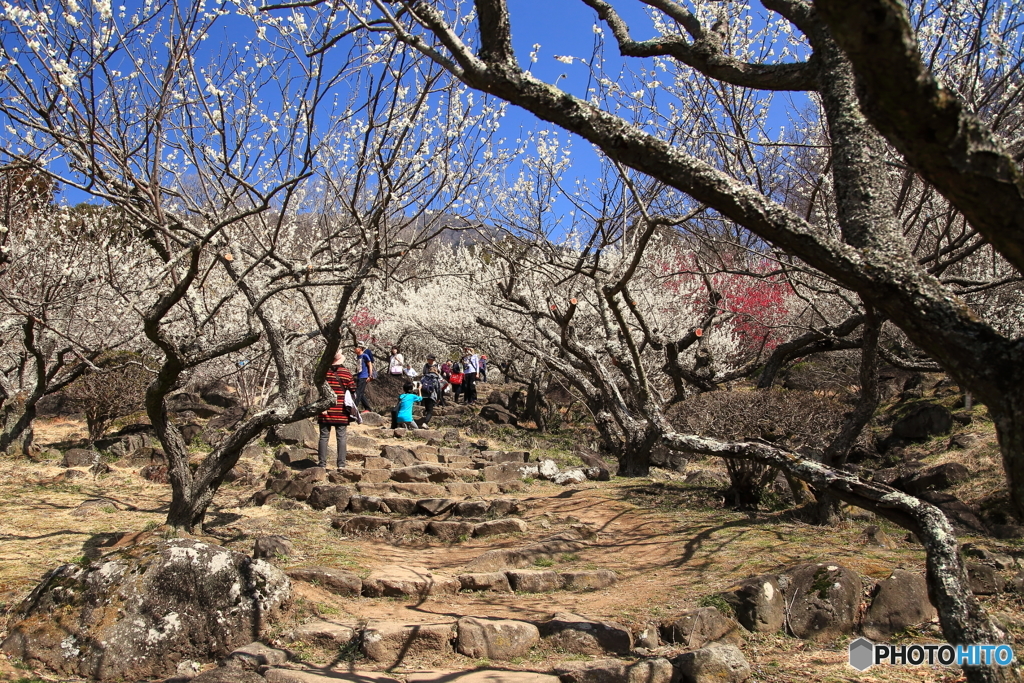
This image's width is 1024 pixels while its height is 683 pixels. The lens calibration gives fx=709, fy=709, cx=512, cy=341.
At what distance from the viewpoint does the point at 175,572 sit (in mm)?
4922

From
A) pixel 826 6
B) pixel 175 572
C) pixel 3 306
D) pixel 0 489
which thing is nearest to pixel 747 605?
pixel 175 572

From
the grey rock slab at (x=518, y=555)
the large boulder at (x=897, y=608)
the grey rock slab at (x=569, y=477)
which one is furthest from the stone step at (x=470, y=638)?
the grey rock slab at (x=569, y=477)

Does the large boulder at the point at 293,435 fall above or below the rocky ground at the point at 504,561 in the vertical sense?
above

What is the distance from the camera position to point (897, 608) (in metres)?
5.03

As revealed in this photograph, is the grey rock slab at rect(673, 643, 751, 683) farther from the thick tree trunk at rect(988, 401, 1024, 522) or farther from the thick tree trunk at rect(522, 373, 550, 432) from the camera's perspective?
the thick tree trunk at rect(522, 373, 550, 432)

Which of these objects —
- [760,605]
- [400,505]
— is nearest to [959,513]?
[760,605]

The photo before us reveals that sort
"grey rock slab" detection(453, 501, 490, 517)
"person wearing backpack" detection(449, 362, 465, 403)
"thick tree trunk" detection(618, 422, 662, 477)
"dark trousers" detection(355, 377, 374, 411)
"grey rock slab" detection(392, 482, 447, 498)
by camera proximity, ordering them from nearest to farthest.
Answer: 1. "grey rock slab" detection(453, 501, 490, 517)
2. "grey rock slab" detection(392, 482, 447, 498)
3. "thick tree trunk" detection(618, 422, 662, 477)
4. "dark trousers" detection(355, 377, 374, 411)
5. "person wearing backpack" detection(449, 362, 465, 403)

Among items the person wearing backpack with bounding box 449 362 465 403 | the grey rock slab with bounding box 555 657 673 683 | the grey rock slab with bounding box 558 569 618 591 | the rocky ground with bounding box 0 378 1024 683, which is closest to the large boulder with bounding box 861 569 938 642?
the rocky ground with bounding box 0 378 1024 683

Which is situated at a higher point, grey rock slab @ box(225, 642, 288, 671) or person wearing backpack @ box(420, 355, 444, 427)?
person wearing backpack @ box(420, 355, 444, 427)

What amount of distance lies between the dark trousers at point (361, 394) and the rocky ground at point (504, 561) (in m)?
5.27

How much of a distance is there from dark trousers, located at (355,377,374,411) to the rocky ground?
208 inches

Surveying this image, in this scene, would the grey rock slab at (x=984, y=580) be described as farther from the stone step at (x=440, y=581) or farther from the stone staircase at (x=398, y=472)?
the stone staircase at (x=398, y=472)

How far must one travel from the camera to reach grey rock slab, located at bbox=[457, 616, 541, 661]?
4973 mm

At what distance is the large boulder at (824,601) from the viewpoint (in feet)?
16.7
